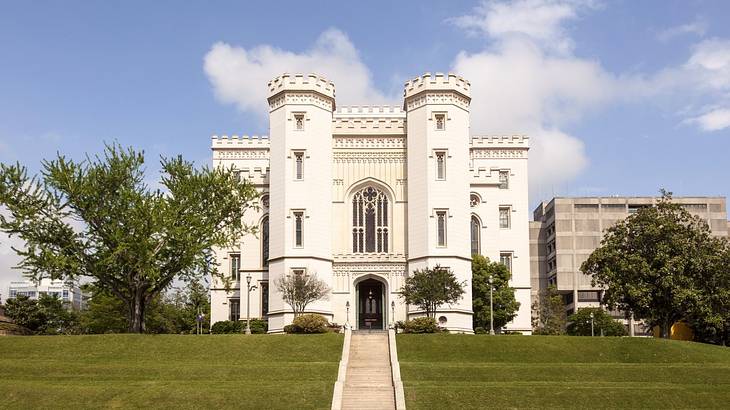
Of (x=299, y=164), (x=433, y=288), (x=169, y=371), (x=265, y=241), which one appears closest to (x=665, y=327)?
(x=433, y=288)

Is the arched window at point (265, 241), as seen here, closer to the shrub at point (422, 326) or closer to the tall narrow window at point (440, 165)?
the tall narrow window at point (440, 165)

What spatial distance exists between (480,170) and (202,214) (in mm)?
26178

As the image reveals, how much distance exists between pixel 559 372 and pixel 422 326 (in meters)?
14.1

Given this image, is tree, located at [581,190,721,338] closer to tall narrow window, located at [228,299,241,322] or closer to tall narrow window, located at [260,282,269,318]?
tall narrow window, located at [260,282,269,318]

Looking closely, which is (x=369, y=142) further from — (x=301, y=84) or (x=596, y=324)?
(x=596, y=324)

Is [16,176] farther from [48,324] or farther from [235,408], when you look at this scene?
[48,324]

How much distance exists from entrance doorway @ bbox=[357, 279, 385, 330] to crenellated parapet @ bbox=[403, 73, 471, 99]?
41.5 ft

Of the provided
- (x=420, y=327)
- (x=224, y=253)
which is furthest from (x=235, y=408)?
(x=224, y=253)

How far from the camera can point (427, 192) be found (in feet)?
187

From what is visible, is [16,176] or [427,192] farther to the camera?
[427,192]

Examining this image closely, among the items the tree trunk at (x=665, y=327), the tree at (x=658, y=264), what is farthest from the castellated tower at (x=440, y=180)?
the tree trunk at (x=665, y=327)

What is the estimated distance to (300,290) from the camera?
52.7 m

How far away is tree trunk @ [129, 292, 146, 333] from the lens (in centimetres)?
4744

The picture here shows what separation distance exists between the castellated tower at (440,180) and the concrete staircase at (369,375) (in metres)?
11.5
